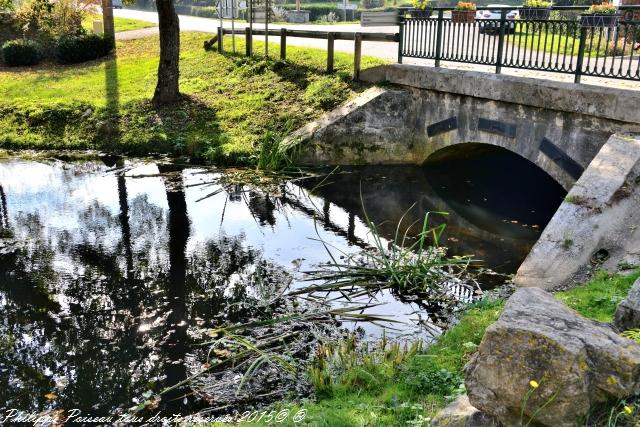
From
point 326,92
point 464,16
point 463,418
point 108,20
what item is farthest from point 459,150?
point 108,20

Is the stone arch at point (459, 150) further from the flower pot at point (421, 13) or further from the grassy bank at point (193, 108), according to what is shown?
the flower pot at point (421, 13)

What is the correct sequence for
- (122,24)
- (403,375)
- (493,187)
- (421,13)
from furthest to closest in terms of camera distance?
(122,24) < (421,13) < (493,187) < (403,375)

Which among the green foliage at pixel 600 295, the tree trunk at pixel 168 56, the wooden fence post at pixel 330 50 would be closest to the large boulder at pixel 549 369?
the green foliage at pixel 600 295

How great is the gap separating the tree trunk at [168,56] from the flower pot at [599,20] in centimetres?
1060

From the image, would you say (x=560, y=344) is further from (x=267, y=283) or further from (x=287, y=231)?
(x=287, y=231)

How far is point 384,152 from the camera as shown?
15430 mm

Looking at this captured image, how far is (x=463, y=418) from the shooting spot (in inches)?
167

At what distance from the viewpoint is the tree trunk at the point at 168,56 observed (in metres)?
17.7

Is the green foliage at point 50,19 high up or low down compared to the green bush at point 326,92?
up

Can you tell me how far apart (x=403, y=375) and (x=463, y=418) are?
2.19 m

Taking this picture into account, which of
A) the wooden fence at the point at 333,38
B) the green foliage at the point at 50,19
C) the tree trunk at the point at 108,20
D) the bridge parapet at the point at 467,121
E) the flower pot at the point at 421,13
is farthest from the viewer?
the green foliage at the point at 50,19

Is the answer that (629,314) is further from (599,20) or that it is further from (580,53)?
(580,53)

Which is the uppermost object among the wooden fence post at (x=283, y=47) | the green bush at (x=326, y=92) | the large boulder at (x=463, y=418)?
the wooden fence post at (x=283, y=47)

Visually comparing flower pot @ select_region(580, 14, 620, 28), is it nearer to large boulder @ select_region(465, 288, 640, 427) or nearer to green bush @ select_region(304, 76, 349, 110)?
green bush @ select_region(304, 76, 349, 110)
